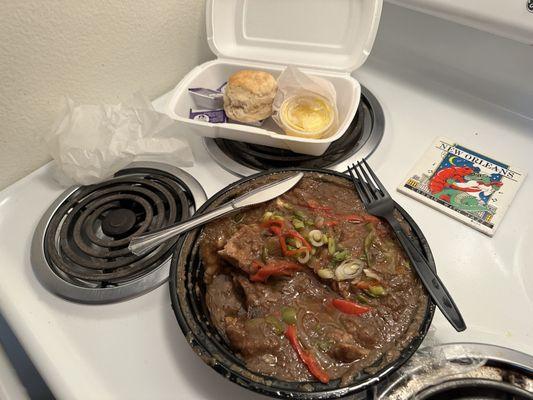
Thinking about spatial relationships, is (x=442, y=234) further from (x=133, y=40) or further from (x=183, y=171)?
(x=133, y=40)

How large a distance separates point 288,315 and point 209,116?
57cm

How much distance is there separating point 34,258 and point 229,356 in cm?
46

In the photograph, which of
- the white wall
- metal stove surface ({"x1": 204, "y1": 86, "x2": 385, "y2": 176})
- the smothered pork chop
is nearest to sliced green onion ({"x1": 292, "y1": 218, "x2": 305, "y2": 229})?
the smothered pork chop

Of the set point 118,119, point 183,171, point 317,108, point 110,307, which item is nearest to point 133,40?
point 118,119

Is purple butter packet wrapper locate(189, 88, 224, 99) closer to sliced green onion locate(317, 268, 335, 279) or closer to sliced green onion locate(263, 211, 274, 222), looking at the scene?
sliced green onion locate(263, 211, 274, 222)

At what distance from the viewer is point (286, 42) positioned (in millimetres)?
1077

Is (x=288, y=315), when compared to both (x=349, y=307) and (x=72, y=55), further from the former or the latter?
(x=72, y=55)

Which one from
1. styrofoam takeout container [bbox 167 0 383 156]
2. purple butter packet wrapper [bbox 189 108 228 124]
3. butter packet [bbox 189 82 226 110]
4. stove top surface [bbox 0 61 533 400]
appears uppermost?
styrofoam takeout container [bbox 167 0 383 156]

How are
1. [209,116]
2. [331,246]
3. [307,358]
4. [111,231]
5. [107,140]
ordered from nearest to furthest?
[307,358]
[331,246]
[111,231]
[107,140]
[209,116]

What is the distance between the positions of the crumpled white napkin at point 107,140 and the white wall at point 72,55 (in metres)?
0.04

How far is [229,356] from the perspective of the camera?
559 mm

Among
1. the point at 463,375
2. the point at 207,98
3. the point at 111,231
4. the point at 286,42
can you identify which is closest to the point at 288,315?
the point at 463,375

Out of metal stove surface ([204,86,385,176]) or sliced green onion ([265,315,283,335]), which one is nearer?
sliced green onion ([265,315,283,335])

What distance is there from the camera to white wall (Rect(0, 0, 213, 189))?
2.52 ft
